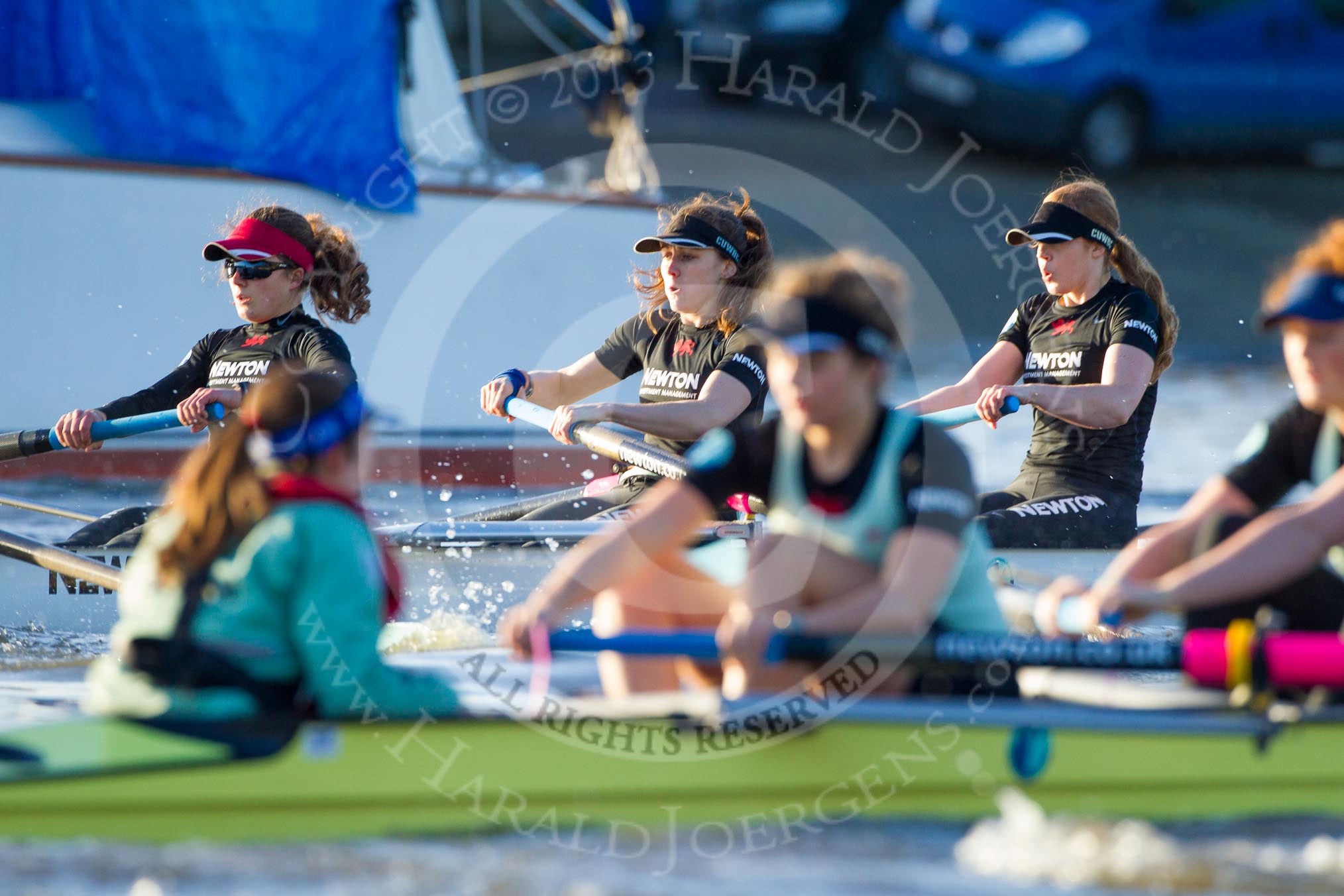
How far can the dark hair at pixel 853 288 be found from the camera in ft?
10.2

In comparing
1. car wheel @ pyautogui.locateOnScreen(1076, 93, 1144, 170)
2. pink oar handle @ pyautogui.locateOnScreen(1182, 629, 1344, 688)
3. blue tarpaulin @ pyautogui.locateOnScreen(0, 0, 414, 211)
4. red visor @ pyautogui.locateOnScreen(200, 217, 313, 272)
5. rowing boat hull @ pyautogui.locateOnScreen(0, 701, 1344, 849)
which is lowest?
rowing boat hull @ pyautogui.locateOnScreen(0, 701, 1344, 849)

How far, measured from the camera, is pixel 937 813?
3291 millimetres

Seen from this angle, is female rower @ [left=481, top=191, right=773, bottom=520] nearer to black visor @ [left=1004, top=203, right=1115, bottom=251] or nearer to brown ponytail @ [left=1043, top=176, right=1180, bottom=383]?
black visor @ [left=1004, top=203, right=1115, bottom=251]

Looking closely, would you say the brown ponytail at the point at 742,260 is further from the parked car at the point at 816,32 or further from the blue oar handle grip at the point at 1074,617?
the parked car at the point at 816,32

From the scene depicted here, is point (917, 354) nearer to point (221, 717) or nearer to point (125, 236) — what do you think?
point (125, 236)

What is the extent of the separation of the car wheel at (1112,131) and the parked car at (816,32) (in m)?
2.78

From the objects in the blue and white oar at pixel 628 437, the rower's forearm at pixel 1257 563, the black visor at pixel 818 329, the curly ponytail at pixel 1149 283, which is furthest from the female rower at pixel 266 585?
the curly ponytail at pixel 1149 283

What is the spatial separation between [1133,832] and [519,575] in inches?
112

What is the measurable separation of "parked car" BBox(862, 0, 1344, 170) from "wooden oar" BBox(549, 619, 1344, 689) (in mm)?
11299

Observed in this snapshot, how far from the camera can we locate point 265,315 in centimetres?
542

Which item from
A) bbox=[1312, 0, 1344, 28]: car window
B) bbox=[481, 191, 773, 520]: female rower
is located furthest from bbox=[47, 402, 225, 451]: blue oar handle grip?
bbox=[1312, 0, 1344, 28]: car window

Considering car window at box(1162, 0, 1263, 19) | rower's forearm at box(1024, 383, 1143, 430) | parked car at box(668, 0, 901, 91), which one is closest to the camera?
rower's forearm at box(1024, 383, 1143, 430)

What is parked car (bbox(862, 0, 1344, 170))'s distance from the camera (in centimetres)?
1380

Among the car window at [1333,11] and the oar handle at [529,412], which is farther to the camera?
the car window at [1333,11]
